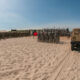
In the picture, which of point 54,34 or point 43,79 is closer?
point 43,79

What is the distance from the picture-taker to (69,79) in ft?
12.7

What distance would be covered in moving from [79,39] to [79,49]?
1579mm

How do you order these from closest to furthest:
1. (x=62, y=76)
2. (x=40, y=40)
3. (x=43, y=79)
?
(x=43, y=79), (x=62, y=76), (x=40, y=40)

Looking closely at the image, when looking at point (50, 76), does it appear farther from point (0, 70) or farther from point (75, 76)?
point (0, 70)

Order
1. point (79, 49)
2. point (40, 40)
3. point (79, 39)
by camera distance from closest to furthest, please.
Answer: point (79, 39) < point (79, 49) < point (40, 40)

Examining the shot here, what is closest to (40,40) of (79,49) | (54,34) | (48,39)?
(48,39)

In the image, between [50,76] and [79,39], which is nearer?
[50,76]

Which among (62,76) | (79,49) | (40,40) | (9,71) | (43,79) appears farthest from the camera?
(40,40)

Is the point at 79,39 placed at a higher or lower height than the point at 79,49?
higher

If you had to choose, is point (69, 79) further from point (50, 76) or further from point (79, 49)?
point (79, 49)

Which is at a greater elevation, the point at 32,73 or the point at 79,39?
the point at 79,39

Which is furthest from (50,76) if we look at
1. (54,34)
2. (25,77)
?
(54,34)

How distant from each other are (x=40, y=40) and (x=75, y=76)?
1308 cm

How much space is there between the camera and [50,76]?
162 inches
